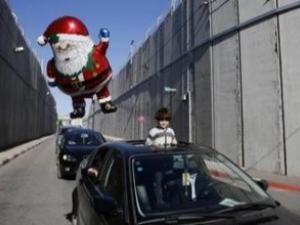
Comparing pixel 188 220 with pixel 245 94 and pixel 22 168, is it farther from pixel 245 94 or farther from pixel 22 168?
pixel 22 168

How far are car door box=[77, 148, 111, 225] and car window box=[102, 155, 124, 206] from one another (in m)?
0.24

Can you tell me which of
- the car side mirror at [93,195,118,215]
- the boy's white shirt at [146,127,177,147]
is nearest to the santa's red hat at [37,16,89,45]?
the boy's white shirt at [146,127,177,147]

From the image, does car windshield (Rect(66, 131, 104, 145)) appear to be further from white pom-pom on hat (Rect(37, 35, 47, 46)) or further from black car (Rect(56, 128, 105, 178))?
white pom-pom on hat (Rect(37, 35, 47, 46))

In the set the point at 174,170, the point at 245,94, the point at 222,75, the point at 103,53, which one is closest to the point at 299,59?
the point at 245,94

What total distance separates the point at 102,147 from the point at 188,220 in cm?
260

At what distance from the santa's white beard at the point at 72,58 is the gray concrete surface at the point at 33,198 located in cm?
267

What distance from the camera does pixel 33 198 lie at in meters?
12.0

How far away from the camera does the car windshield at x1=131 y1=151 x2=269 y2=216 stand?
4.41 m

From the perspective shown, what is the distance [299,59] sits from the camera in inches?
639

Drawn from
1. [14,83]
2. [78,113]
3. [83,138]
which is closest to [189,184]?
[78,113]

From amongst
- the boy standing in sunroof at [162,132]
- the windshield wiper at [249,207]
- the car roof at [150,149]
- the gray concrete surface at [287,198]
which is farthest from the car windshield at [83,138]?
the windshield wiper at [249,207]

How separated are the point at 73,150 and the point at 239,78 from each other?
24.1 ft

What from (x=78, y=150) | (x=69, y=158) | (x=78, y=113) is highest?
(x=78, y=113)

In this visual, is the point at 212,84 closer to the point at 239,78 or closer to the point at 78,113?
the point at 239,78
